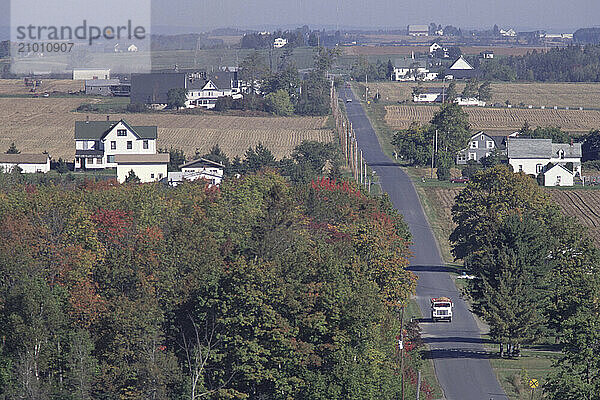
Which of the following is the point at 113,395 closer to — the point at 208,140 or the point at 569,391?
the point at 569,391

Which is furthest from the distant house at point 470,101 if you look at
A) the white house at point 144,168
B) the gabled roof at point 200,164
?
the white house at point 144,168

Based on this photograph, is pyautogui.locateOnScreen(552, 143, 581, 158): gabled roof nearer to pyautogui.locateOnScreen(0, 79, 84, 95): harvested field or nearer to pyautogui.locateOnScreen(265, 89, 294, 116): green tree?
pyautogui.locateOnScreen(265, 89, 294, 116): green tree

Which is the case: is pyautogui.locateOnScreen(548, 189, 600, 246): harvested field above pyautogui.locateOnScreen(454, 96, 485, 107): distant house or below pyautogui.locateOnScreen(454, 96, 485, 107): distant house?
below

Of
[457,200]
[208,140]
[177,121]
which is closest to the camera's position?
[457,200]

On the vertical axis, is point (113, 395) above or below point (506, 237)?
below

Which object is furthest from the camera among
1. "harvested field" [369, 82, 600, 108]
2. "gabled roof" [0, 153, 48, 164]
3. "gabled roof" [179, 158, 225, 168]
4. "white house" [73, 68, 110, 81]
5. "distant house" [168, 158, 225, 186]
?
"white house" [73, 68, 110, 81]

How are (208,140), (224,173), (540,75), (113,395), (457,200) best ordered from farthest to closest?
(540,75), (208,140), (224,173), (457,200), (113,395)

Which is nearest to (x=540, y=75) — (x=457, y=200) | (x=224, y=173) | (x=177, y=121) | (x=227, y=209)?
(x=177, y=121)

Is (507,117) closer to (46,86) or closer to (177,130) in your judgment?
(177,130)

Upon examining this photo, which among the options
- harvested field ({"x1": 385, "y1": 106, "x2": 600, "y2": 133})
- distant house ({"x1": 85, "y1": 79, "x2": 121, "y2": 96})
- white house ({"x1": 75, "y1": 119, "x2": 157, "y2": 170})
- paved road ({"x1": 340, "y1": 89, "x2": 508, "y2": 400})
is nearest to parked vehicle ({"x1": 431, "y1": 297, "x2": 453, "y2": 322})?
paved road ({"x1": 340, "y1": 89, "x2": 508, "y2": 400})
